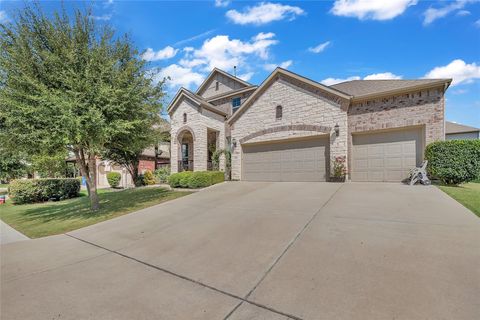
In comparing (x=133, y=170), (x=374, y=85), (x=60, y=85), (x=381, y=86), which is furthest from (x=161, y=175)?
(x=381, y=86)

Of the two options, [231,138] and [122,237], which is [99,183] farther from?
[122,237]

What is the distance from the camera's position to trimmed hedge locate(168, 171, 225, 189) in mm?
12320

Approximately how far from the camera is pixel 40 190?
43.7 ft

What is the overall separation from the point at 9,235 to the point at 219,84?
55.2ft

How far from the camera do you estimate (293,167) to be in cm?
1264

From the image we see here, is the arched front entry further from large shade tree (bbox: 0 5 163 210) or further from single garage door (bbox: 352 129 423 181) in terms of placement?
single garage door (bbox: 352 129 423 181)

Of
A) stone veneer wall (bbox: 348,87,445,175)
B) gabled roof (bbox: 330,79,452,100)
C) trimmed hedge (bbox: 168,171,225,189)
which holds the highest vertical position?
gabled roof (bbox: 330,79,452,100)

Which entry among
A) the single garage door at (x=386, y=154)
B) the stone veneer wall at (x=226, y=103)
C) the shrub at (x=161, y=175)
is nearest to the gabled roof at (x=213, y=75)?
the stone veneer wall at (x=226, y=103)

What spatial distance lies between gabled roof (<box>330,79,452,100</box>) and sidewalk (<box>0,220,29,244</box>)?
1376 cm

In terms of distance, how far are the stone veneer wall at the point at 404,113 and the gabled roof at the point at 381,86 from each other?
13.1 inches

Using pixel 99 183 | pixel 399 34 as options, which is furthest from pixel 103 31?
pixel 99 183

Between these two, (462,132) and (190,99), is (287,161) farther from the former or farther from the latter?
(462,132)

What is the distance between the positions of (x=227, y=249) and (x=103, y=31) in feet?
29.6

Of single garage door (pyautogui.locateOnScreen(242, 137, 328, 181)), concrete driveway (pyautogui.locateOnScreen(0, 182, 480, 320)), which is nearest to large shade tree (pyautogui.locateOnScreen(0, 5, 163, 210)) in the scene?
concrete driveway (pyautogui.locateOnScreen(0, 182, 480, 320))
